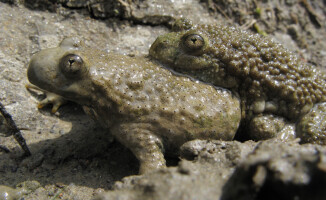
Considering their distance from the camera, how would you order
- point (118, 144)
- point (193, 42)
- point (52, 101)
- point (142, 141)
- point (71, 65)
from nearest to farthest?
point (71, 65) → point (142, 141) → point (193, 42) → point (118, 144) → point (52, 101)

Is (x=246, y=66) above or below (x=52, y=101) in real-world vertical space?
above

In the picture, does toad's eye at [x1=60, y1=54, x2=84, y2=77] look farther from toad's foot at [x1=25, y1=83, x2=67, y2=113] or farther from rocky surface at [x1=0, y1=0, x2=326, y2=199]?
toad's foot at [x1=25, y1=83, x2=67, y2=113]

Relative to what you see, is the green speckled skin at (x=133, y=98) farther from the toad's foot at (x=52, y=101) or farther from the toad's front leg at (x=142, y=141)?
the toad's foot at (x=52, y=101)

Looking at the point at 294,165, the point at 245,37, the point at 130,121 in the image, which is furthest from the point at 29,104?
the point at 294,165

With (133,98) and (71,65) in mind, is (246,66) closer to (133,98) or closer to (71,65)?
(133,98)

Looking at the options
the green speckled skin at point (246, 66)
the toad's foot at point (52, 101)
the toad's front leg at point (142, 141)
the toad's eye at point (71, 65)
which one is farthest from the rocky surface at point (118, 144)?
the toad's eye at point (71, 65)

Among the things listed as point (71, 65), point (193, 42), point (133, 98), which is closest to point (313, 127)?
point (193, 42)
